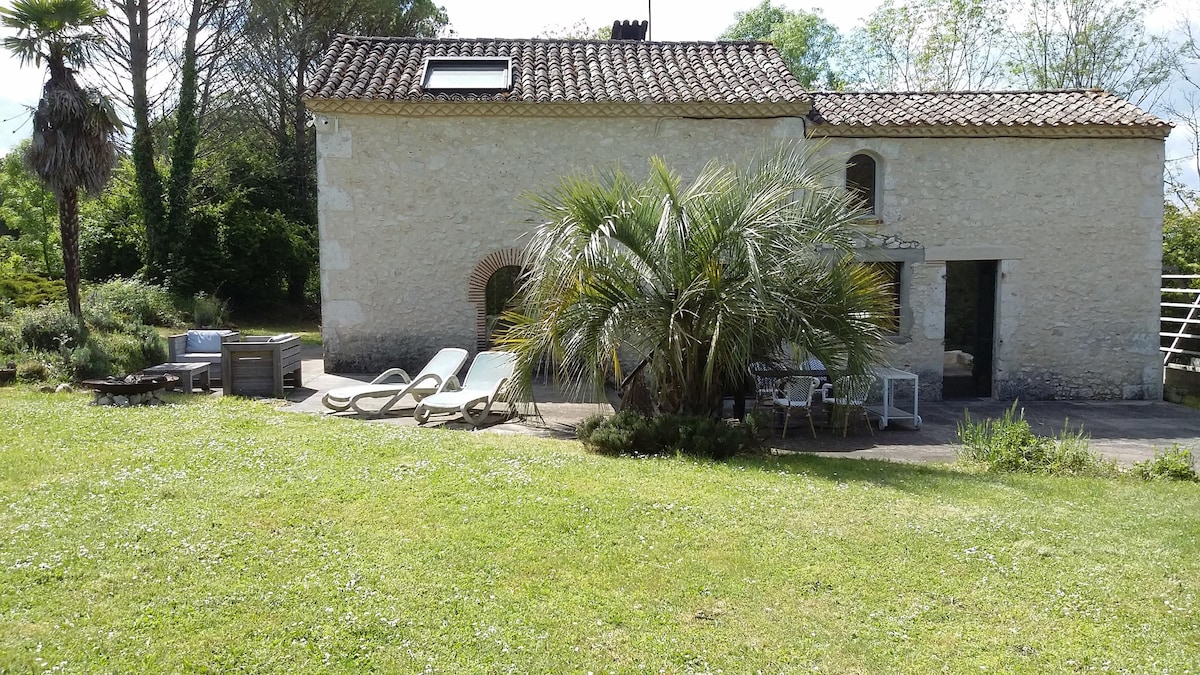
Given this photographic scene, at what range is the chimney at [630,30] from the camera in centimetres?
1702

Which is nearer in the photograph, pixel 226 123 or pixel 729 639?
pixel 729 639

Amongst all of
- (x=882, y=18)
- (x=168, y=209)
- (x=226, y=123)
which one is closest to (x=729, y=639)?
(x=168, y=209)

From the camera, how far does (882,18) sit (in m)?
30.0

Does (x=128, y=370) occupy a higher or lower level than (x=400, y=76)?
lower

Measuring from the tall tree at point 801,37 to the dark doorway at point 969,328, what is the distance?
23158mm

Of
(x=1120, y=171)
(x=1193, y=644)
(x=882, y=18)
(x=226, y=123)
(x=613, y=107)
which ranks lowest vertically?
(x=1193, y=644)

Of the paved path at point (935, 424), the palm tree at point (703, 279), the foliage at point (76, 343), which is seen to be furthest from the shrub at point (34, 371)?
the palm tree at point (703, 279)

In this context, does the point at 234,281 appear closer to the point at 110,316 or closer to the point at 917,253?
the point at 110,316

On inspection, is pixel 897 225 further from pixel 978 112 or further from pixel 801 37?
pixel 801 37

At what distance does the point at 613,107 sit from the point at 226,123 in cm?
1804

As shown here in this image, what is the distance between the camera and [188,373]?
10.6m

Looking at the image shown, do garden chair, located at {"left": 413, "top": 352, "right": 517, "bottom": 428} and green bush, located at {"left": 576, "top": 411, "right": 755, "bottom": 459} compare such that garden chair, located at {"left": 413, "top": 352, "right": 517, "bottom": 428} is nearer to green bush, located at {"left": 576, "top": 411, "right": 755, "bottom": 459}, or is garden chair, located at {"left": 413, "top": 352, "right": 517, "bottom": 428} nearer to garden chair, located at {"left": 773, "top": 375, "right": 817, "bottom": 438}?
green bush, located at {"left": 576, "top": 411, "right": 755, "bottom": 459}

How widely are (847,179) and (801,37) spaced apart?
2470 cm

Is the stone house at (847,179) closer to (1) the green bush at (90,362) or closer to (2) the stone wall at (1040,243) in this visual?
(2) the stone wall at (1040,243)
